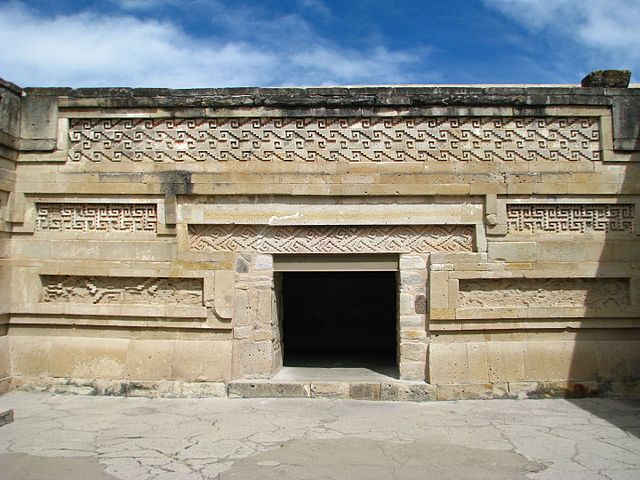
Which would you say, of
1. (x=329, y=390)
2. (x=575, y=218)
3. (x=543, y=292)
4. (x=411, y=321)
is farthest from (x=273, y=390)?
(x=575, y=218)

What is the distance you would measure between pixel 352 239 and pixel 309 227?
1.74 ft

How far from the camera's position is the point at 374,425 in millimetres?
5160

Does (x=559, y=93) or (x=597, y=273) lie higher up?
(x=559, y=93)

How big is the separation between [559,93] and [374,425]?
442 centimetres

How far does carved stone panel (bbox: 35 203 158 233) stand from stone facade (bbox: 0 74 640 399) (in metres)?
0.02

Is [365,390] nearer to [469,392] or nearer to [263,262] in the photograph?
[469,392]

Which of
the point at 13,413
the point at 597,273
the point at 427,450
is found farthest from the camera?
the point at 597,273

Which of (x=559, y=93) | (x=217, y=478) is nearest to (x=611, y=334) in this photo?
(x=559, y=93)

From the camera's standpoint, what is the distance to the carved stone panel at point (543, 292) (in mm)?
6324

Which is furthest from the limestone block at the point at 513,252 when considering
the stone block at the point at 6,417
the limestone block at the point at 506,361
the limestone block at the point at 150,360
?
the stone block at the point at 6,417

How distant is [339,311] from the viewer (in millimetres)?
10000

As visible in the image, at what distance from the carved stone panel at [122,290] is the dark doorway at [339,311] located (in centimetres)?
336

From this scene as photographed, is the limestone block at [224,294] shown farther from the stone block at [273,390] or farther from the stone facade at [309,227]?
the stone block at [273,390]

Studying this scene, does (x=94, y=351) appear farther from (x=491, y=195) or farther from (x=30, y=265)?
(x=491, y=195)
